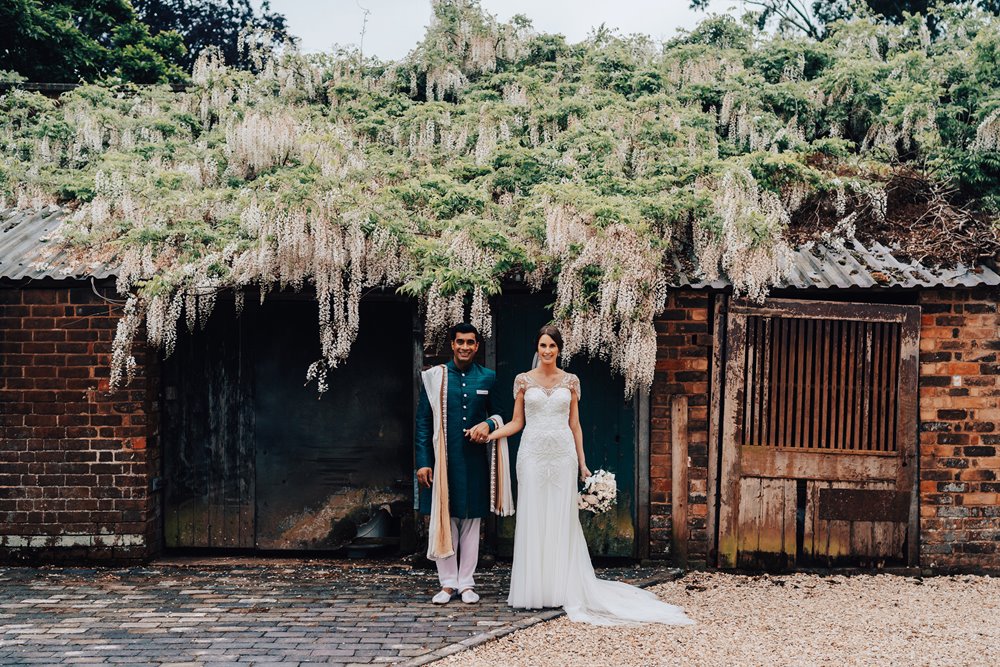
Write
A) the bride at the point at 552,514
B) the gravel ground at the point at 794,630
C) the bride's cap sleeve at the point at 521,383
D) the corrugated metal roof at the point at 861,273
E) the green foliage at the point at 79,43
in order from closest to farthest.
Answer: the gravel ground at the point at 794,630 → the bride at the point at 552,514 → the bride's cap sleeve at the point at 521,383 → the corrugated metal roof at the point at 861,273 → the green foliage at the point at 79,43

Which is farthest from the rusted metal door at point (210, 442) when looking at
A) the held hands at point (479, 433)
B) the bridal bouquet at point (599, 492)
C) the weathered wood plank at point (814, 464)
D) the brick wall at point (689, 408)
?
the weathered wood plank at point (814, 464)

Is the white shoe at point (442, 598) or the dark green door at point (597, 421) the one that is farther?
the dark green door at point (597, 421)

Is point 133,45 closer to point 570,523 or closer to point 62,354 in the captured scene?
point 62,354

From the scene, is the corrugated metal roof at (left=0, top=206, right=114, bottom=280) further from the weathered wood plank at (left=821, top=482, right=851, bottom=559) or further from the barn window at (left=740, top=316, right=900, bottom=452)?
the weathered wood plank at (left=821, top=482, right=851, bottom=559)

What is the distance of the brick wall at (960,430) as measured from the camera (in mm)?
6094

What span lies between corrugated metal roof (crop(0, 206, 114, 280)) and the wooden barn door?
4702 mm

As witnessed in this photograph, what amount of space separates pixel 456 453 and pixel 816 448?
2706mm

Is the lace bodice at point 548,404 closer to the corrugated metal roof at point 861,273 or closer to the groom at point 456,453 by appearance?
the groom at point 456,453

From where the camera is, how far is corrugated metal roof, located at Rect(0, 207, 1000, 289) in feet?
19.3

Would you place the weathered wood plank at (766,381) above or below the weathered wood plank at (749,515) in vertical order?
above

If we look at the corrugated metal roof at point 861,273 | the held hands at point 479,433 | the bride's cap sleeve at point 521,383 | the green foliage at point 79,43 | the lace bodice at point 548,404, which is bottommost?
the held hands at point 479,433

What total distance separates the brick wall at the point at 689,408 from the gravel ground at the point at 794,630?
0.36 m

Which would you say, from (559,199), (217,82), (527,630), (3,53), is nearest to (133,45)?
(3,53)

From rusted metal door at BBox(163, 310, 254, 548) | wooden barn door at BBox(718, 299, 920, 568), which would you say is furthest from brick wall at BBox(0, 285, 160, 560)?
wooden barn door at BBox(718, 299, 920, 568)
